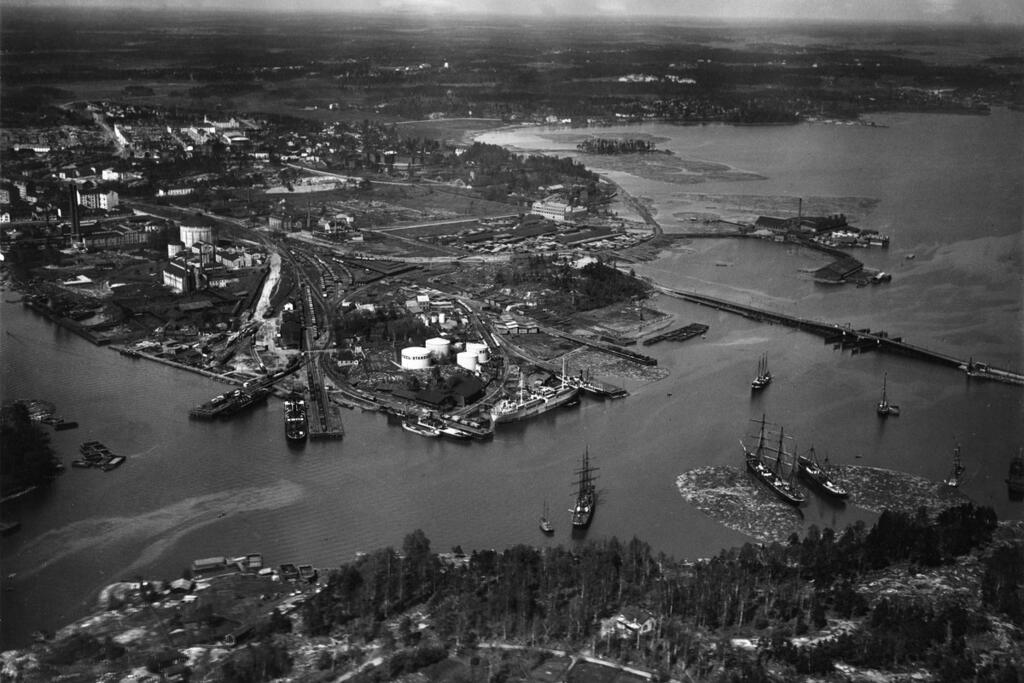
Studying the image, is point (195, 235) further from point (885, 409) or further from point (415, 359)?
point (885, 409)

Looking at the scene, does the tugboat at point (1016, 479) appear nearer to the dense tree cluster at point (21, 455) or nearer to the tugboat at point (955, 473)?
the tugboat at point (955, 473)

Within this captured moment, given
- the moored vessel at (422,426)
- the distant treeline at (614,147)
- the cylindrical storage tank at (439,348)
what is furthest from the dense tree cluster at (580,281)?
the distant treeline at (614,147)

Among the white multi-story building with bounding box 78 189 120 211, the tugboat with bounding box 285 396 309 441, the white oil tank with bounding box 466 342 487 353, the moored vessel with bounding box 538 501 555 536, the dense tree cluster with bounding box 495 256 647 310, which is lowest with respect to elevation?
the moored vessel with bounding box 538 501 555 536

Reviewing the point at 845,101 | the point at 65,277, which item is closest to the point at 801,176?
the point at 845,101

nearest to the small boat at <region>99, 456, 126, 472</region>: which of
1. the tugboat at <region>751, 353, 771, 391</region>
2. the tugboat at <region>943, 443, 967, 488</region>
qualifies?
the tugboat at <region>751, 353, 771, 391</region>

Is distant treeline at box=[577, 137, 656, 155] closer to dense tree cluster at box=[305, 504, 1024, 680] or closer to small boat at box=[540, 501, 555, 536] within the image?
small boat at box=[540, 501, 555, 536]

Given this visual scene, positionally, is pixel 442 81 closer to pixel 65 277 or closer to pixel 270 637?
pixel 65 277

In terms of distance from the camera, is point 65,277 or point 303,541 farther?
point 65,277
